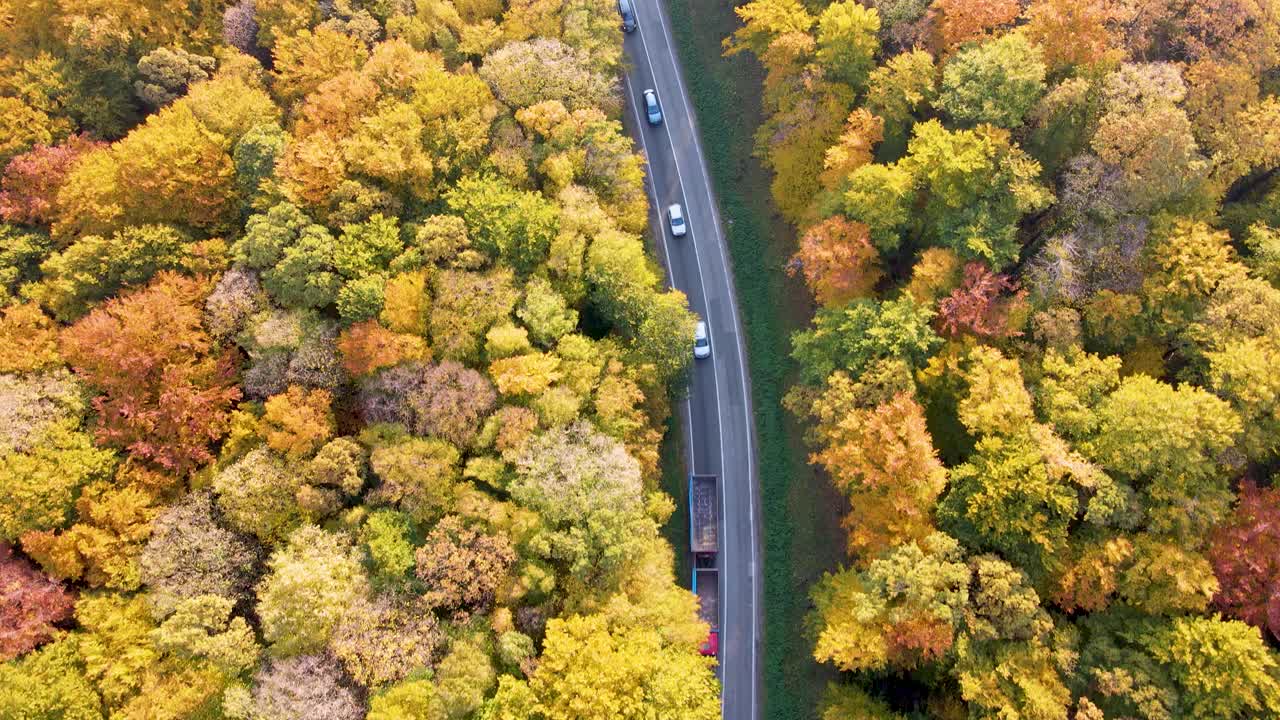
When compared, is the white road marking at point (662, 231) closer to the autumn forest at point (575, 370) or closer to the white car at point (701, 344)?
the white car at point (701, 344)

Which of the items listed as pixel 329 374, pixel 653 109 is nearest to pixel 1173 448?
pixel 653 109

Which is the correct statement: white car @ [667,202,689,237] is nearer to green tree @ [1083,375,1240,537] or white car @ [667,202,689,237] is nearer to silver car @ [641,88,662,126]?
silver car @ [641,88,662,126]

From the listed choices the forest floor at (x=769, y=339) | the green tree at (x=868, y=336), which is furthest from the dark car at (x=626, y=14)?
the green tree at (x=868, y=336)

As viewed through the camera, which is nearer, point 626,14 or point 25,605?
point 25,605

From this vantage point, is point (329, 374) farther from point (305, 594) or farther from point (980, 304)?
point (980, 304)

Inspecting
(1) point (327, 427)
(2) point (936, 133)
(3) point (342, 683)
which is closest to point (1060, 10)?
(2) point (936, 133)

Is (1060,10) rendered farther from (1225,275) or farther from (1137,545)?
(1137,545)

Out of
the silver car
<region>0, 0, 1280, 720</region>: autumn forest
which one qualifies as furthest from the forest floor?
the silver car

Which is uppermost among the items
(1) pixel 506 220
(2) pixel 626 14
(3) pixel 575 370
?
(2) pixel 626 14
